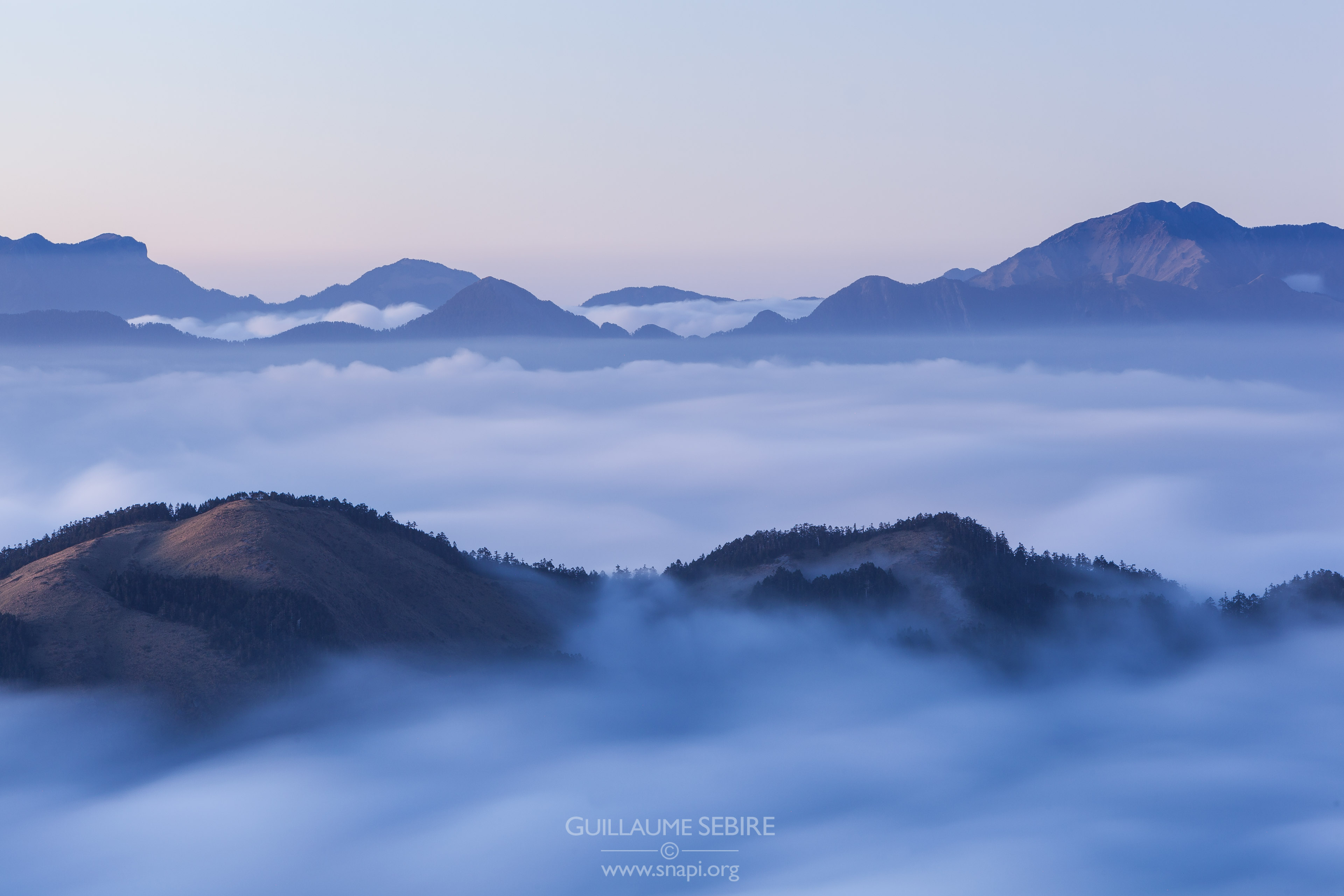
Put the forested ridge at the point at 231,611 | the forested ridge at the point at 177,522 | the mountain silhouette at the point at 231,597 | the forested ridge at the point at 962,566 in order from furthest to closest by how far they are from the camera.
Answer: the forested ridge at the point at 962,566 < the forested ridge at the point at 177,522 < the forested ridge at the point at 231,611 < the mountain silhouette at the point at 231,597

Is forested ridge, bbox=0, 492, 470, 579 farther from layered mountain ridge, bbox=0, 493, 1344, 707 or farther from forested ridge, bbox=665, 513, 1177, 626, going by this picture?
forested ridge, bbox=665, 513, 1177, 626

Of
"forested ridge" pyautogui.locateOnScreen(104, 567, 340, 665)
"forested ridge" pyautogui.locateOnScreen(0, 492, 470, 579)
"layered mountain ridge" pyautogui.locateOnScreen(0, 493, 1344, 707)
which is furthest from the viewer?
"forested ridge" pyautogui.locateOnScreen(0, 492, 470, 579)

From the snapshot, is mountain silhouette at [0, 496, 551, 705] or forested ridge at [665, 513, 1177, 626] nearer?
mountain silhouette at [0, 496, 551, 705]

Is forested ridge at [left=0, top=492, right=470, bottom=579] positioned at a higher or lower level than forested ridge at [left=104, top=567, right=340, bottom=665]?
higher

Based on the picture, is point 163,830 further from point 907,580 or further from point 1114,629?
point 1114,629

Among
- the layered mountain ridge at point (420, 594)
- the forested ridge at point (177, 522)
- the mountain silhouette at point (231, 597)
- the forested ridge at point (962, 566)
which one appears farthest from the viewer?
the forested ridge at point (962, 566)

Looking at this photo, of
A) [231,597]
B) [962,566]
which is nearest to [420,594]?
[231,597]

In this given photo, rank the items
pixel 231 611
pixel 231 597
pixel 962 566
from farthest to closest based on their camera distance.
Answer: pixel 962 566, pixel 231 597, pixel 231 611

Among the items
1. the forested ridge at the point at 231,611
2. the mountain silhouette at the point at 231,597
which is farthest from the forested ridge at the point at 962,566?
the forested ridge at the point at 231,611

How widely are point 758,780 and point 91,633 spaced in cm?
7738

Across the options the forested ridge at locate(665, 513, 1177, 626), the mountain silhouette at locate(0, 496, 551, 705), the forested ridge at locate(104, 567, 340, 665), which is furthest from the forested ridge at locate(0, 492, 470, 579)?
the forested ridge at locate(665, 513, 1177, 626)

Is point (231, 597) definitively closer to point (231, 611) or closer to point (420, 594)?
point (231, 611)

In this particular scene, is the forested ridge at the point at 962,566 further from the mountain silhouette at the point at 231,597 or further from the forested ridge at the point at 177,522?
the forested ridge at the point at 177,522

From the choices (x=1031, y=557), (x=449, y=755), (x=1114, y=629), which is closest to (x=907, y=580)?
(x=1031, y=557)
